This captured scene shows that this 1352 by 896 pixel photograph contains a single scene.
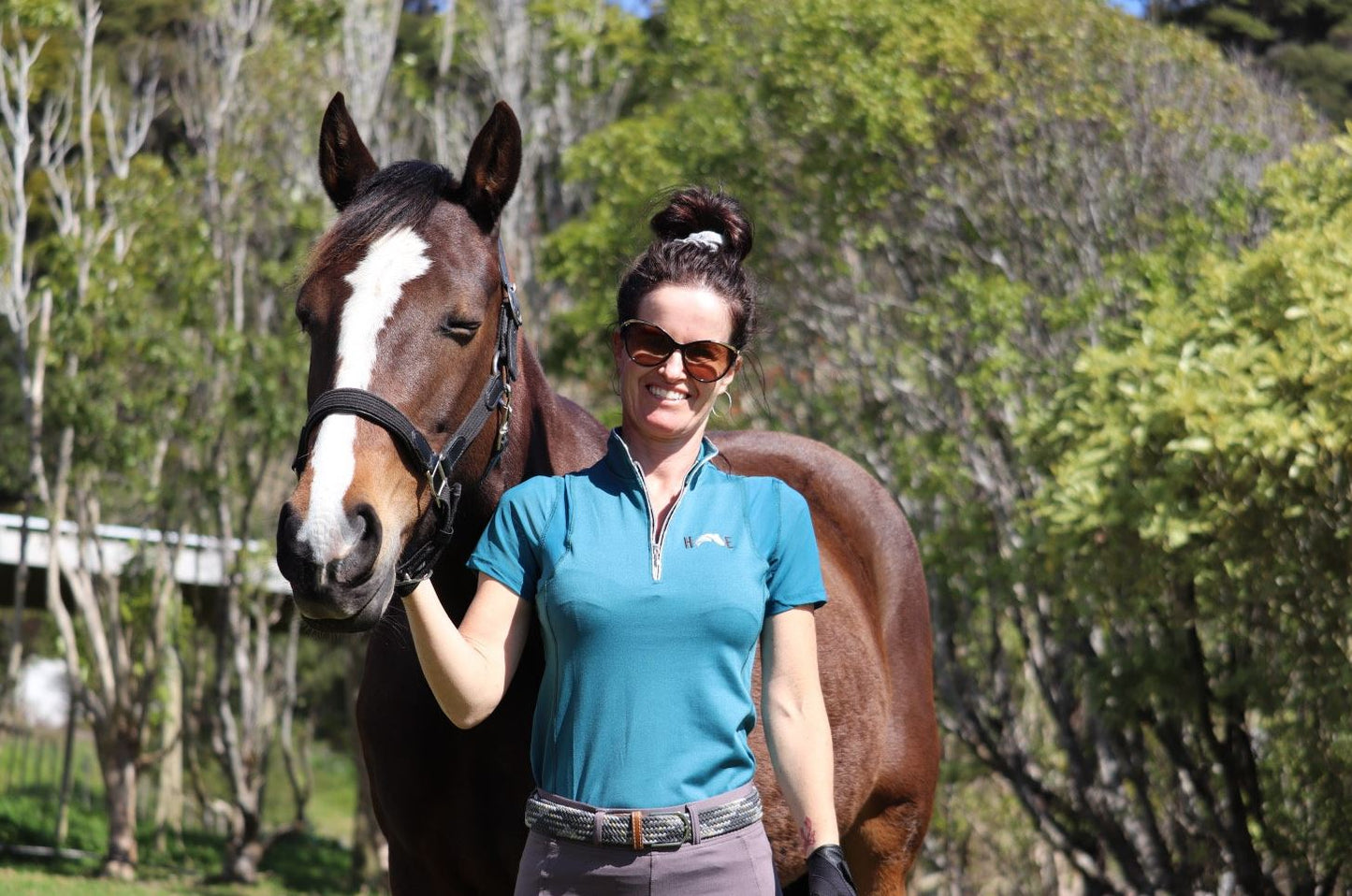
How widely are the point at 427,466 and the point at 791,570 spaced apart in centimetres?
62

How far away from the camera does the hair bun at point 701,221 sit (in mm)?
2658

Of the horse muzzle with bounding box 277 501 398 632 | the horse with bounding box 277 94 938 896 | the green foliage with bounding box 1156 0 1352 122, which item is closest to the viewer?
the horse muzzle with bounding box 277 501 398 632

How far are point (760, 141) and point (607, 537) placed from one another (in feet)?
31.4

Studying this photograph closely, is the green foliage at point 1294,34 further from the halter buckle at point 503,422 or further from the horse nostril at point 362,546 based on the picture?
the horse nostril at point 362,546

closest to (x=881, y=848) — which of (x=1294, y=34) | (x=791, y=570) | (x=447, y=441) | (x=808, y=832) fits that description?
(x=808, y=832)

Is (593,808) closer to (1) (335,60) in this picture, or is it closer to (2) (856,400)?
(2) (856,400)

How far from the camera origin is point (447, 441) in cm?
253

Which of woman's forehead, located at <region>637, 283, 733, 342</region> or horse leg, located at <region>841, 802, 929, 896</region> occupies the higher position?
woman's forehead, located at <region>637, 283, 733, 342</region>

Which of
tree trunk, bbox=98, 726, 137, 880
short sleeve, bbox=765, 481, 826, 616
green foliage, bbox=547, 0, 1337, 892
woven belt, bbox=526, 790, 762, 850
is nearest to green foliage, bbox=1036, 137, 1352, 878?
green foliage, bbox=547, 0, 1337, 892

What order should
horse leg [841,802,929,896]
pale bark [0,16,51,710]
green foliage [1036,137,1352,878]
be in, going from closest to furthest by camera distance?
horse leg [841,802,929,896], green foliage [1036,137,1352,878], pale bark [0,16,51,710]

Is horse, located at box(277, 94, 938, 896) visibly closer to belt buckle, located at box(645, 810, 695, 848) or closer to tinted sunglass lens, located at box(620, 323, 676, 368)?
tinted sunglass lens, located at box(620, 323, 676, 368)

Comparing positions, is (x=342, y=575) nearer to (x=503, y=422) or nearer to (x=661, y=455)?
(x=661, y=455)

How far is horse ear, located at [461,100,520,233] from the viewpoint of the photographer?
2771mm

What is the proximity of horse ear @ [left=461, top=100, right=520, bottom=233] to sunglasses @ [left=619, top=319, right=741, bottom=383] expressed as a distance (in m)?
0.59
